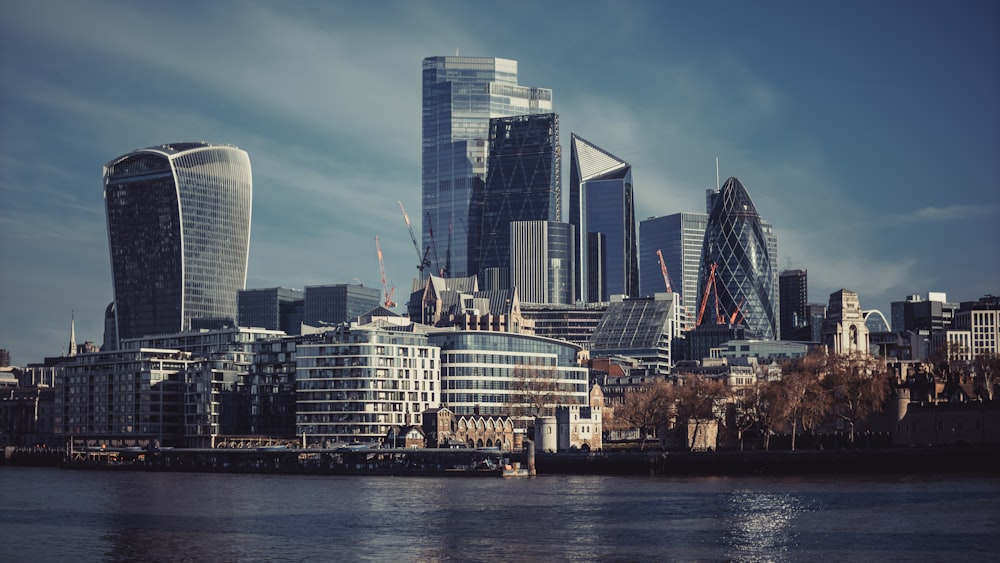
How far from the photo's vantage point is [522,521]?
108 m

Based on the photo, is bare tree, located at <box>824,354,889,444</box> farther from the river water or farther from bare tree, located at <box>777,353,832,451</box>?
the river water

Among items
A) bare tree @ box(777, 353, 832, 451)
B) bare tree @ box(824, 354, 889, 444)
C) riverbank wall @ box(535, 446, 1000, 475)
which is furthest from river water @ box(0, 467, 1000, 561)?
bare tree @ box(777, 353, 832, 451)

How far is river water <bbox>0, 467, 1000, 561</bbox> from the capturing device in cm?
8894

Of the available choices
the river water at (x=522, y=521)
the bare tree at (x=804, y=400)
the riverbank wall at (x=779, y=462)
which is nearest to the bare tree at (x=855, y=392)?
the bare tree at (x=804, y=400)

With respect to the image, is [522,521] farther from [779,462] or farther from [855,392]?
[855,392]

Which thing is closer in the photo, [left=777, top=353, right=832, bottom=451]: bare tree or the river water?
the river water

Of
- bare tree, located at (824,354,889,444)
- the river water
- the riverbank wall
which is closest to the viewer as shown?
the river water

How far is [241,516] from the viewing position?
116m

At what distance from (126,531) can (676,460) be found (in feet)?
302

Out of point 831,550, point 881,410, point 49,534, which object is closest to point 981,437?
point 881,410

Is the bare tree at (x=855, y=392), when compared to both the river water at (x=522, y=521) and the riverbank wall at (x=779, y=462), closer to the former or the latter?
the riverbank wall at (x=779, y=462)

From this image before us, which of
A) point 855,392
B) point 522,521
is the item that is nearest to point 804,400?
point 855,392

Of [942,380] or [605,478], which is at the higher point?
[942,380]

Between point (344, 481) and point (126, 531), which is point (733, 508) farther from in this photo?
point (344, 481)
